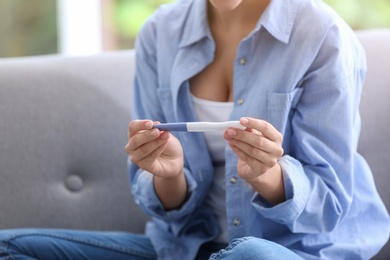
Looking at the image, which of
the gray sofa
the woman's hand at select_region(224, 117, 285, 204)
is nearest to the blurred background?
the gray sofa

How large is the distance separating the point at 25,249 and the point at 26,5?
1.85m

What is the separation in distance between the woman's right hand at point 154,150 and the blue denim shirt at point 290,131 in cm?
8

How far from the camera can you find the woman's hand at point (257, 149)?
1068mm

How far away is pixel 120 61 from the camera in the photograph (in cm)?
164

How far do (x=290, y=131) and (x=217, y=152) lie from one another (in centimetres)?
15

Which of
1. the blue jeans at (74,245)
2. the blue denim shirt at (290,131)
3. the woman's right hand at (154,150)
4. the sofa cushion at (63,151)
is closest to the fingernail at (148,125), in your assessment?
the woman's right hand at (154,150)

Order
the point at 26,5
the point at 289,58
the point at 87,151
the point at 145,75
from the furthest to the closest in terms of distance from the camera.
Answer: the point at 26,5 → the point at 87,151 → the point at 145,75 → the point at 289,58

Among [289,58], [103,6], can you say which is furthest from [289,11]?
[103,6]

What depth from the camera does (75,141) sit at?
5.11ft

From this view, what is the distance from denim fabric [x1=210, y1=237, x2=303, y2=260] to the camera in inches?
39.9

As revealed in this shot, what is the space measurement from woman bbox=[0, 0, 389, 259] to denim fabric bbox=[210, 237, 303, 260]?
0.01 metres

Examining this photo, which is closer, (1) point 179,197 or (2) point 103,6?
(1) point 179,197

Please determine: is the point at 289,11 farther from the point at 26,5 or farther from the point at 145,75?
the point at 26,5

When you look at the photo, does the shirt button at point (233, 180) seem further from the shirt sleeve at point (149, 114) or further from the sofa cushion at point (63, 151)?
the sofa cushion at point (63, 151)
